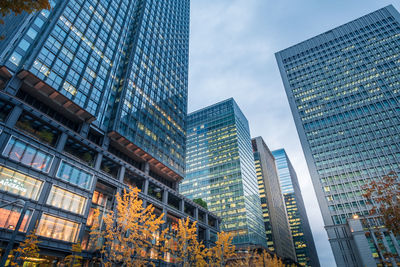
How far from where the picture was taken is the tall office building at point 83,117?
3102 cm

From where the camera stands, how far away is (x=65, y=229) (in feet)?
107

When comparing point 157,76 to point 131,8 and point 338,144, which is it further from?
point 338,144

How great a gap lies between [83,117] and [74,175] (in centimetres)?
1181

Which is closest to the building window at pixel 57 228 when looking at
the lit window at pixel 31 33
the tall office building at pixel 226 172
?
the lit window at pixel 31 33

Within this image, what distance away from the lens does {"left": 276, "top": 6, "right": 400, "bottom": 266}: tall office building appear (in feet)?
243

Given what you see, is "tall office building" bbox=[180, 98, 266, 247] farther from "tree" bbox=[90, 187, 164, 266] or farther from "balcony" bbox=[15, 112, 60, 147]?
"balcony" bbox=[15, 112, 60, 147]

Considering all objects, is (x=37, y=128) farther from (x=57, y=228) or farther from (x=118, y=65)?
(x=118, y=65)

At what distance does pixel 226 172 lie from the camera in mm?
118125

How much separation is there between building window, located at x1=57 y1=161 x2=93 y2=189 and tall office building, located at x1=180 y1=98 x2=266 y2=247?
259ft

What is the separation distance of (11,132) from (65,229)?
14.4 meters

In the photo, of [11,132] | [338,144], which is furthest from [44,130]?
[338,144]

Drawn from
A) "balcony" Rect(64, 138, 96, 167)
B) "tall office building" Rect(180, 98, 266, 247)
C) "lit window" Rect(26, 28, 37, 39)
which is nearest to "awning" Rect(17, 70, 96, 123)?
"balcony" Rect(64, 138, 96, 167)

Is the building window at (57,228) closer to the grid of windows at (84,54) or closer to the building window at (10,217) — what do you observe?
the building window at (10,217)

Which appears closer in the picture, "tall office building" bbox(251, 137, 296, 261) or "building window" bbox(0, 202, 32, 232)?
"building window" bbox(0, 202, 32, 232)
